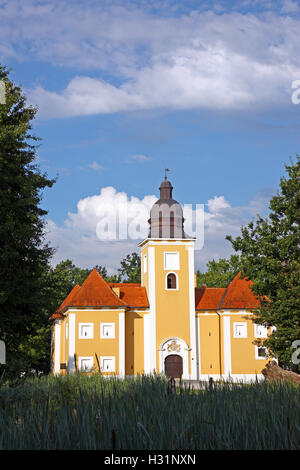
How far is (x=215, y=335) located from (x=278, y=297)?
1769cm

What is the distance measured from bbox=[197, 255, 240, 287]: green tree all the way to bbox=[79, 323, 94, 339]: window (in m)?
26.9

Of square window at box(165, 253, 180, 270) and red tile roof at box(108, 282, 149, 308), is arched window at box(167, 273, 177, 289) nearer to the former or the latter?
square window at box(165, 253, 180, 270)

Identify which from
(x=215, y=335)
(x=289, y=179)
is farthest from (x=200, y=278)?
(x=289, y=179)

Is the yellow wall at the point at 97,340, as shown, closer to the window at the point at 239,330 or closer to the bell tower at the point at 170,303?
the bell tower at the point at 170,303

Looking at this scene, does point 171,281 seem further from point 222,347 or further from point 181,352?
point 222,347

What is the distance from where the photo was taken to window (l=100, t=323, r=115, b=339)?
42.9 metres

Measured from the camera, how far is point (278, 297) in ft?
93.0

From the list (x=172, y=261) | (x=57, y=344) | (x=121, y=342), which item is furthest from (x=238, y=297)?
(x=57, y=344)

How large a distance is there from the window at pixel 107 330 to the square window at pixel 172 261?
667 centimetres

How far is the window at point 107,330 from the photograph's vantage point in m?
42.9

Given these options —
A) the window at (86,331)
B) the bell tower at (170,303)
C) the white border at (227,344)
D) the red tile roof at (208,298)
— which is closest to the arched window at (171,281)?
the bell tower at (170,303)

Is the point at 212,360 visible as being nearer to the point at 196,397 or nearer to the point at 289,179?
the point at 289,179

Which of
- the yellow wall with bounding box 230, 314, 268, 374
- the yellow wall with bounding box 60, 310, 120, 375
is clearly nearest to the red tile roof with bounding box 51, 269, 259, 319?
the yellow wall with bounding box 60, 310, 120, 375

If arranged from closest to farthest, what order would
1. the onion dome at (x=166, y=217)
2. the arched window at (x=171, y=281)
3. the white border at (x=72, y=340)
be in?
the white border at (x=72, y=340) < the arched window at (x=171, y=281) < the onion dome at (x=166, y=217)
